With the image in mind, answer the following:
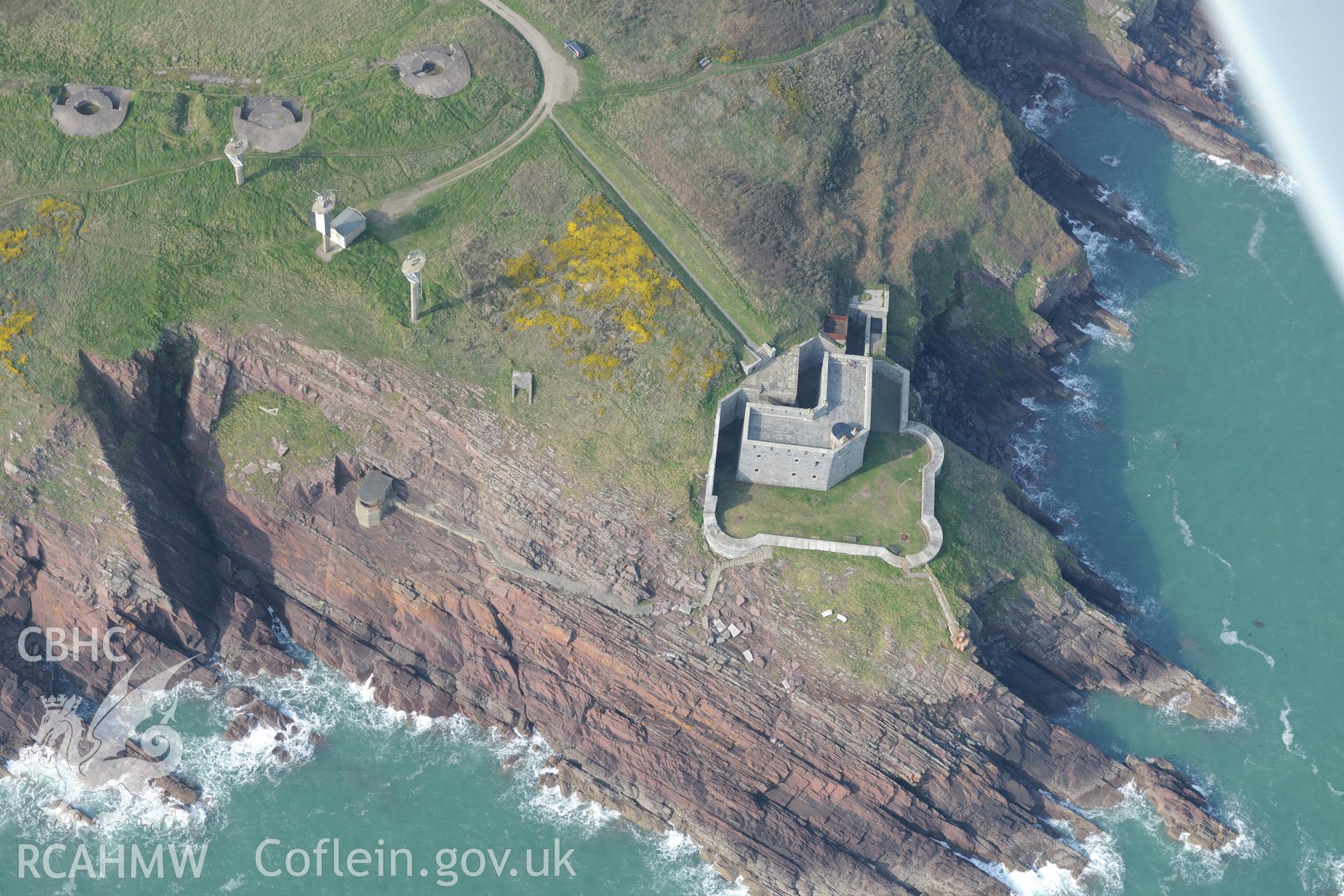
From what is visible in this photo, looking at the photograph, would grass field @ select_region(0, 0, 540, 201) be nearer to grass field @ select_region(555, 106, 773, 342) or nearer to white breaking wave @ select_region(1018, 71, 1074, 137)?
grass field @ select_region(555, 106, 773, 342)

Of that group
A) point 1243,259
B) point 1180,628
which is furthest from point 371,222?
point 1243,259

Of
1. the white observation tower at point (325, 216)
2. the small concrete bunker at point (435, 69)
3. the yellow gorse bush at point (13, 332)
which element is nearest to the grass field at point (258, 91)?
the small concrete bunker at point (435, 69)

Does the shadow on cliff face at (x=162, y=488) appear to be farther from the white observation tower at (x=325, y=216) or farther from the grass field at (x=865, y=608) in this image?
the grass field at (x=865, y=608)

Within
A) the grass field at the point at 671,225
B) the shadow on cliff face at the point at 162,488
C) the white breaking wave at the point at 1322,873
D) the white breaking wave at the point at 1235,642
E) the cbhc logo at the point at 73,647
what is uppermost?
the grass field at the point at 671,225

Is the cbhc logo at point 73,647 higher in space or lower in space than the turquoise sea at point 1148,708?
lower

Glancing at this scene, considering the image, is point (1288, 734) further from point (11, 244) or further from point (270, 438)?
point (11, 244)

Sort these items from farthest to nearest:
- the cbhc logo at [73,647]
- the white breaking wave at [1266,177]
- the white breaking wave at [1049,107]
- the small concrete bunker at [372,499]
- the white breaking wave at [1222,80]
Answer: the white breaking wave at [1222,80], the white breaking wave at [1049,107], the white breaking wave at [1266,177], the small concrete bunker at [372,499], the cbhc logo at [73,647]

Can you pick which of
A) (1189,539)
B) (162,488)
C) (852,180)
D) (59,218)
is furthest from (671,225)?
(1189,539)

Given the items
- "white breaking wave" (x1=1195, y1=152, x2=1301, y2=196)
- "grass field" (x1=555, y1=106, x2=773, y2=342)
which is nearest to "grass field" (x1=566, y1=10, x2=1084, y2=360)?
"grass field" (x1=555, y1=106, x2=773, y2=342)
